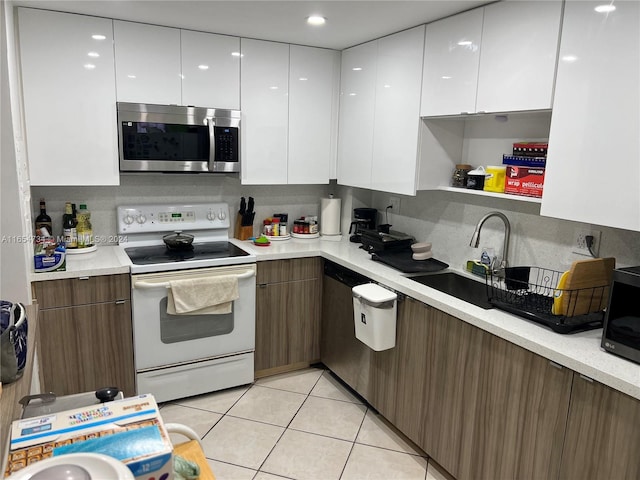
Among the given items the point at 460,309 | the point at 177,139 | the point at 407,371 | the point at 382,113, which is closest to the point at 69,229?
the point at 177,139

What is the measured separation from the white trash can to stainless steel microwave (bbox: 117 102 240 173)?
130cm

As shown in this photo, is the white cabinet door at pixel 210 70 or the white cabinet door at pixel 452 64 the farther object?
the white cabinet door at pixel 210 70

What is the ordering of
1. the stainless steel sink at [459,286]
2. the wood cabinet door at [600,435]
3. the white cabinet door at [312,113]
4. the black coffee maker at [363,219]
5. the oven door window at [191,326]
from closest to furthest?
the wood cabinet door at [600,435] → the stainless steel sink at [459,286] → the oven door window at [191,326] → the white cabinet door at [312,113] → the black coffee maker at [363,219]

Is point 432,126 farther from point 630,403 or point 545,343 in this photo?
point 630,403

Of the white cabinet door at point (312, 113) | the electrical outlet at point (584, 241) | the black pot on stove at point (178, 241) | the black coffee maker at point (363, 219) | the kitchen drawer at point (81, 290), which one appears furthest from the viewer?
the black coffee maker at point (363, 219)

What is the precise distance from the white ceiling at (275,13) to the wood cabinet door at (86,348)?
5.35 feet

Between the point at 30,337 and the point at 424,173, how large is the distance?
2.11 meters

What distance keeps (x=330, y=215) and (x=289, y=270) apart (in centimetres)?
66

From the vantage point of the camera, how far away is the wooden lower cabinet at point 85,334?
8.54 feet

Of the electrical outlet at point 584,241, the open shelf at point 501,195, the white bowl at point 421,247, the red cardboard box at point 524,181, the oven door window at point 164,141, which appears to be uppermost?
the oven door window at point 164,141

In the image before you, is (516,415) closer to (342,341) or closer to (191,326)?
(342,341)

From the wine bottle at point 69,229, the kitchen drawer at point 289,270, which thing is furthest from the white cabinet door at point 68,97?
the kitchen drawer at point 289,270

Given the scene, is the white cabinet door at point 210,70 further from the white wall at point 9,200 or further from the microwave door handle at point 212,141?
the white wall at point 9,200

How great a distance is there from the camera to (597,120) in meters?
1.82
